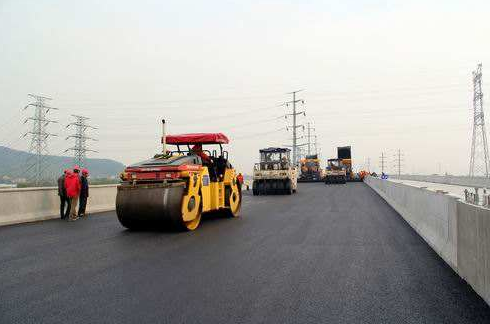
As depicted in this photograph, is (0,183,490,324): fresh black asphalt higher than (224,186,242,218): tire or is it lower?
lower

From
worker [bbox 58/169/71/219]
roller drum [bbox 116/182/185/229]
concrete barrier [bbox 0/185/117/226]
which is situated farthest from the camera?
worker [bbox 58/169/71/219]

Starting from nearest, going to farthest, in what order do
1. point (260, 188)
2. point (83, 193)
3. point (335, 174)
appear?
point (83, 193) < point (260, 188) < point (335, 174)

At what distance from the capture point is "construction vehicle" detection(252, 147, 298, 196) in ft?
86.0

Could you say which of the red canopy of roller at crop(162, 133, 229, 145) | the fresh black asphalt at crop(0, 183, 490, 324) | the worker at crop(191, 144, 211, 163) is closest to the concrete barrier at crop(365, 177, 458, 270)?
the fresh black asphalt at crop(0, 183, 490, 324)

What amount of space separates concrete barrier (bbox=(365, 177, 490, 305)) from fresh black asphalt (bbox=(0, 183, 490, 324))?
0.66ft

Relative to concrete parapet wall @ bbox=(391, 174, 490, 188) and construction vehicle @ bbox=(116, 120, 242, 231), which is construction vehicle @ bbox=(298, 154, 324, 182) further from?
construction vehicle @ bbox=(116, 120, 242, 231)

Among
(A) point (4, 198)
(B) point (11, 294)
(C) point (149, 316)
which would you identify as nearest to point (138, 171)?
(A) point (4, 198)

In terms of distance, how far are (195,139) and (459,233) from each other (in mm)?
8024

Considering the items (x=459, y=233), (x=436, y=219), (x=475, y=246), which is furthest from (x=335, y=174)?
(x=475, y=246)

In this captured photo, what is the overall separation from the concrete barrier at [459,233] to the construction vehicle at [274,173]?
54.2 feet

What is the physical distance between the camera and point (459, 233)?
577 centimetres

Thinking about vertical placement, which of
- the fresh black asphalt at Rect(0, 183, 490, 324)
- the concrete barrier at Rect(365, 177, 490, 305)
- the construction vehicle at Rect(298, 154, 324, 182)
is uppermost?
the construction vehicle at Rect(298, 154, 324, 182)

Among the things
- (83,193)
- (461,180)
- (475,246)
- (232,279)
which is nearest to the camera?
(475,246)

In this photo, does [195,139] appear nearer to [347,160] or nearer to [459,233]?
[459,233]
